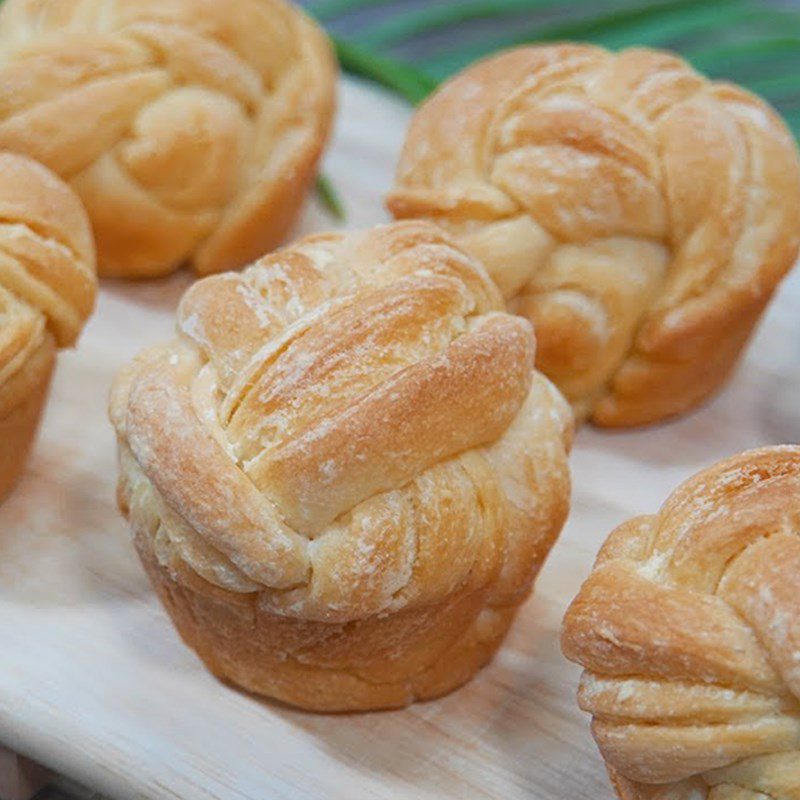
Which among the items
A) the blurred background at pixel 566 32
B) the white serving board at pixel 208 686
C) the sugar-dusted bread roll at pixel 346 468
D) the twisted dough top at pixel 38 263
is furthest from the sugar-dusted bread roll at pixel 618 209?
the blurred background at pixel 566 32

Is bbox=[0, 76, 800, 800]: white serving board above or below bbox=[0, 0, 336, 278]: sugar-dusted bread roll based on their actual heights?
below

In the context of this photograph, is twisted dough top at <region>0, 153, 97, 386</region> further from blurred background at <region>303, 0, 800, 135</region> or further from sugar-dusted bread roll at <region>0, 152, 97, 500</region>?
blurred background at <region>303, 0, 800, 135</region>

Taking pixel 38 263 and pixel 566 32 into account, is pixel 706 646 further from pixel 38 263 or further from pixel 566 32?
pixel 566 32

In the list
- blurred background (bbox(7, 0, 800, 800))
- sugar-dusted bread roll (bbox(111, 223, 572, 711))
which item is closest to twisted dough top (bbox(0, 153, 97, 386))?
sugar-dusted bread roll (bbox(111, 223, 572, 711))

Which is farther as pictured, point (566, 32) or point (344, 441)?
point (566, 32)

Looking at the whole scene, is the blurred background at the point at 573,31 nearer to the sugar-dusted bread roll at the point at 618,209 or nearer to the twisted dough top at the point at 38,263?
the sugar-dusted bread roll at the point at 618,209

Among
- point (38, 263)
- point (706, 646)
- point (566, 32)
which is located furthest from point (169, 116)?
point (706, 646)
